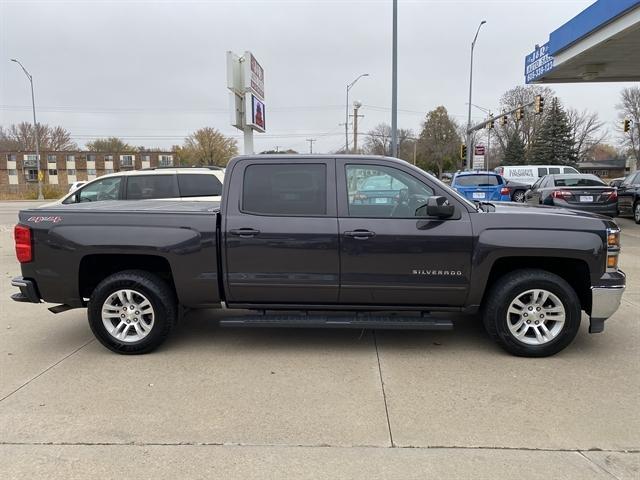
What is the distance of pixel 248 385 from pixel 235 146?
234 feet

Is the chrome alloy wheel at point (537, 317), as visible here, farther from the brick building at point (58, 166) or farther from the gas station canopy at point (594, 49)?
the brick building at point (58, 166)

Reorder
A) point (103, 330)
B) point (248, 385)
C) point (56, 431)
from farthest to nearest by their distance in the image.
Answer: point (103, 330), point (248, 385), point (56, 431)

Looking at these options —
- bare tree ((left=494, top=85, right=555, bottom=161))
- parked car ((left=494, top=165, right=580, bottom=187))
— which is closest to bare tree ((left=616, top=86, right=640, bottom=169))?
bare tree ((left=494, top=85, right=555, bottom=161))

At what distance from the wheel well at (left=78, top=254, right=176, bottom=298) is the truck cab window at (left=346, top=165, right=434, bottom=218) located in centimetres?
194

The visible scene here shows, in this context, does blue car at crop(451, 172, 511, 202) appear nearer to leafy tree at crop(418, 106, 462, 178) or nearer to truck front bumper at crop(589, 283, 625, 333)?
truck front bumper at crop(589, 283, 625, 333)

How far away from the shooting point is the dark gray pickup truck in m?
4.36

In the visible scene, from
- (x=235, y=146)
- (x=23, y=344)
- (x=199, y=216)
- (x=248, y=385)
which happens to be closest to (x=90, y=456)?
(x=248, y=385)

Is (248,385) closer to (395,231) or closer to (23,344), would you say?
(395,231)

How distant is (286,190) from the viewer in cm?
459

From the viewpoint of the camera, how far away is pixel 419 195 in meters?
4.53

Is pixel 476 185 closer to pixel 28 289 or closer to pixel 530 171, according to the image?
pixel 28 289

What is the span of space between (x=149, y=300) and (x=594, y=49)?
15904 mm

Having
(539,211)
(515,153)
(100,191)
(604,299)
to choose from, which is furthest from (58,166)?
(604,299)

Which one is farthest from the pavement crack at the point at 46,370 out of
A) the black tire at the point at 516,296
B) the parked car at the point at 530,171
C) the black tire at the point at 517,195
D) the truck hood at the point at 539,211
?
the parked car at the point at 530,171
